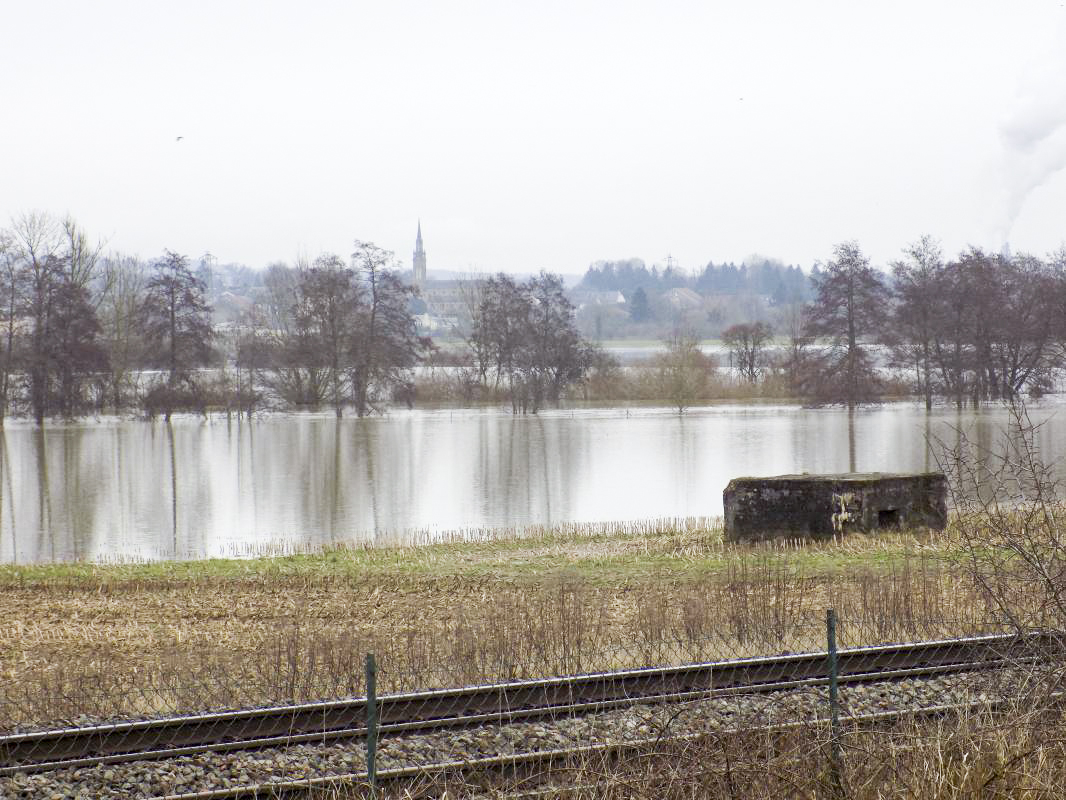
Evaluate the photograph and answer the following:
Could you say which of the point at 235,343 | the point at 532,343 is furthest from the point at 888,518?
the point at 235,343

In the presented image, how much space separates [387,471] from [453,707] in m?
32.8

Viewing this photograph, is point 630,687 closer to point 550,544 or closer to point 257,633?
point 257,633

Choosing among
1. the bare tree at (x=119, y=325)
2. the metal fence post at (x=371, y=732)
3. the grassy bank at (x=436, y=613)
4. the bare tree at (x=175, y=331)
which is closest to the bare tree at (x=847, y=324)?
the bare tree at (x=175, y=331)

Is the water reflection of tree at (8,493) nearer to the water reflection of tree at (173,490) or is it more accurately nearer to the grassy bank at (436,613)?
the water reflection of tree at (173,490)

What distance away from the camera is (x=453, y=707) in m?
8.52

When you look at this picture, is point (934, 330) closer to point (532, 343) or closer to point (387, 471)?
point (532, 343)

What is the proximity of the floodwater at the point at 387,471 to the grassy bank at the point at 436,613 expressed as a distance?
2.36 meters

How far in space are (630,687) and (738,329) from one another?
9347 cm

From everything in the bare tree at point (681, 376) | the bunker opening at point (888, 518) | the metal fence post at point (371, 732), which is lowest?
the bunker opening at point (888, 518)

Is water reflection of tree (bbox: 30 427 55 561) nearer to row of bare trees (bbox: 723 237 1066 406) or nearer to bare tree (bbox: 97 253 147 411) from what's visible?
bare tree (bbox: 97 253 147 411)

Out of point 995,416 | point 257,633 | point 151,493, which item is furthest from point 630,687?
point 995,416

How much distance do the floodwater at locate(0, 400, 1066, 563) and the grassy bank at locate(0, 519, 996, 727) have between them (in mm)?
2360

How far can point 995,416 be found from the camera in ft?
219

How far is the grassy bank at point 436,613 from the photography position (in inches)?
394
